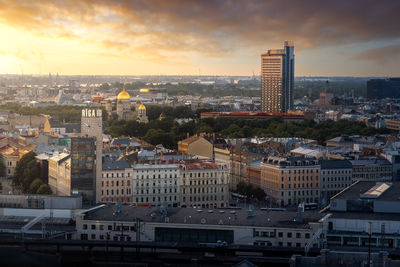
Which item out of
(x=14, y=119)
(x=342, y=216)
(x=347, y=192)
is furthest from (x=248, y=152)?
(x=14, y=119)

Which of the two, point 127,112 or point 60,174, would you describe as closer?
point 60,174

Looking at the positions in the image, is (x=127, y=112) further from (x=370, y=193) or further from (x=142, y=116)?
(x=370, y=193)

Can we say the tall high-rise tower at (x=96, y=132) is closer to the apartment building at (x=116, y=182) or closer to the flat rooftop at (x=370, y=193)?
the apartment building at (x=116, y=182)

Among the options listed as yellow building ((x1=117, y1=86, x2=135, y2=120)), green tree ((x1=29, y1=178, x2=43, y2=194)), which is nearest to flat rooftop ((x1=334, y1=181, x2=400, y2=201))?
green tree ((x1=29, y1=178, x2=43, y2=194))

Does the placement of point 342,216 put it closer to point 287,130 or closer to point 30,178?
point 30,178

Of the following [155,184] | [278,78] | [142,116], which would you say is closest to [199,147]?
[155,184]

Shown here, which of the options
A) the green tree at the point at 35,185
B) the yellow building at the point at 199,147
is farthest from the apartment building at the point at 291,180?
the green tree at the point at 35,185
